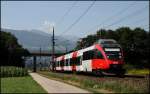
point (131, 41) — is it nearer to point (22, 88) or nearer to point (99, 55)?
point (99, 55)

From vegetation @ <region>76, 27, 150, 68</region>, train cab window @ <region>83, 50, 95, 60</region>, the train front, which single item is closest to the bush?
train cab window @ <region>83, 50, 95, 60</region>

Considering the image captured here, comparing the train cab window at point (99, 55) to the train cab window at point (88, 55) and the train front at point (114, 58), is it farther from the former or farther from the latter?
the train cab window at point (88, 55)

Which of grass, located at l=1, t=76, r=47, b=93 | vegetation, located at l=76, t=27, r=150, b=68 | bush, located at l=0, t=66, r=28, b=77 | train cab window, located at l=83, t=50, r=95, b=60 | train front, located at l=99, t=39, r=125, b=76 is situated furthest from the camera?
vegetation, located at l=76, t=27, r=150, b=68

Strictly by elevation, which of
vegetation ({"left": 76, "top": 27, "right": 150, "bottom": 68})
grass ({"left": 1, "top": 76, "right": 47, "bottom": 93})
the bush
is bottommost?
grass ({"left": 1, "top": 76, "right": 47, "bottom": 93})

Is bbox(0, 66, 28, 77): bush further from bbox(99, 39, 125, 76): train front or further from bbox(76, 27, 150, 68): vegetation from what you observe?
bbox(76, 27, 150, 68): vegetation

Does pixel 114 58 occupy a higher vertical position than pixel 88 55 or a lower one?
lower

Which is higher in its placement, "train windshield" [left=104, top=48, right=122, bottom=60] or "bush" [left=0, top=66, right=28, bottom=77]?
"train windshield" [left=104, top=48, right=122, bottom=60]

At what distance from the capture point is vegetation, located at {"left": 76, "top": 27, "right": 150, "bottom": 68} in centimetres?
9169

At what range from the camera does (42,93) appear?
20.7 m

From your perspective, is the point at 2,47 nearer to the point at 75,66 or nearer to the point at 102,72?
the point at 75,66

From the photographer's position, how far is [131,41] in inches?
4530

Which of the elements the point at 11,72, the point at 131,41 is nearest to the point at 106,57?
the point at 11,72

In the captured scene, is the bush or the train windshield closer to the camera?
the train windshield

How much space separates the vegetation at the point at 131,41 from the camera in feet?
301
